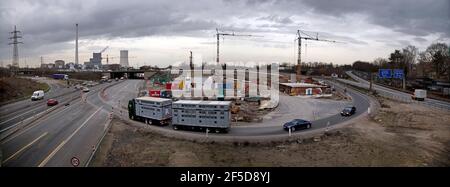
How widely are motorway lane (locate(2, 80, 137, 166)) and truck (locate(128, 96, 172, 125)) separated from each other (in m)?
3.49

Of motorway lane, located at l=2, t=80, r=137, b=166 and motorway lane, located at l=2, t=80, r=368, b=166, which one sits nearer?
motorway lane, located at l=2, t=80, r=137, b=166

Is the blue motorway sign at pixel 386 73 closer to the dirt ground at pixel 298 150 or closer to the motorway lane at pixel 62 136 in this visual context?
the motorway lane at pixel 62 136

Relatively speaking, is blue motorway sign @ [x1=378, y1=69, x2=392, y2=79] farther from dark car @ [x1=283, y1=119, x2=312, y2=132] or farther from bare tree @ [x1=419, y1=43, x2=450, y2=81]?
dark car @ [x1=283, y1=119, x2=312, y2=132]

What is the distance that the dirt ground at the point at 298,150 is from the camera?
56.9 ft

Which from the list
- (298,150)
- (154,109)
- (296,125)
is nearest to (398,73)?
(296,125)

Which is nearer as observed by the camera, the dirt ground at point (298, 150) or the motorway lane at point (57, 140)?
the motorway lane at point (57, 140)

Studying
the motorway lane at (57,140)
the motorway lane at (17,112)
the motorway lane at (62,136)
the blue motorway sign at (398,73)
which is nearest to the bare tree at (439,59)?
the blue motorway sign at (398,73)

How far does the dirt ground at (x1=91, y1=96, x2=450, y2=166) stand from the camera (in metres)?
17.3

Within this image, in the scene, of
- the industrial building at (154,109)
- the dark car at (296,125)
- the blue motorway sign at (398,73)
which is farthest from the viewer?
the blue motorway sign at (398,73)

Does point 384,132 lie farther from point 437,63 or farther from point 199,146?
point 437,63

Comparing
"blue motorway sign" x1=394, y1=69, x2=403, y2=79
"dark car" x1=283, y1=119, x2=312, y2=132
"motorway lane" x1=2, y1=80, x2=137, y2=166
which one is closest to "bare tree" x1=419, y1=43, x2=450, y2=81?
"blue motorway sign" x1=394, y1=69, x2=403, y2=79

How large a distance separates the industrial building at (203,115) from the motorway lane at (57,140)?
642 cm

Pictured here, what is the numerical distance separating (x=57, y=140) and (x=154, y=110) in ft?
27.3

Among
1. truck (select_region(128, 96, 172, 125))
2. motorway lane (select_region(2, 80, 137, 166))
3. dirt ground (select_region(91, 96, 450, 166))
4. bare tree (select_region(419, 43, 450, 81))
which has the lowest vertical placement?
dirt ground (select_region(91, 96, 450, 166))
